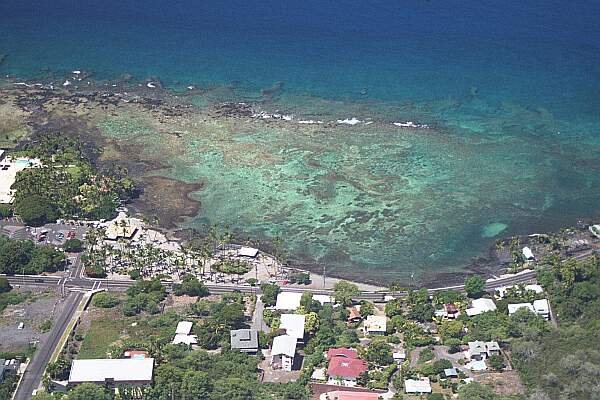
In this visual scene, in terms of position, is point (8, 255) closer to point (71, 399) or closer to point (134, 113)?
point (71, 399)

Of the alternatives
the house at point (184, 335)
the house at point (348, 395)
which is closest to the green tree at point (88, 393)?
the house at point (184, 335)

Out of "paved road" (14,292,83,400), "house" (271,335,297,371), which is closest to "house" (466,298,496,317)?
"house" (271,335,297,371)

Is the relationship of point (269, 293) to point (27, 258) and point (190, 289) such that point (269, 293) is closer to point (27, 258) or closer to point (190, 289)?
point (190, 289)

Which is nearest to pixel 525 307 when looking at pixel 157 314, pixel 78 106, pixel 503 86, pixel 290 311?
pixel 290 311

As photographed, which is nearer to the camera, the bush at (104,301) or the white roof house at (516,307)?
the bush at (104,301)

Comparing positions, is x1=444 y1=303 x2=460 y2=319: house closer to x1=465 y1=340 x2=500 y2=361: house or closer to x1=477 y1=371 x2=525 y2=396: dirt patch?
x1=465 y1=340 x2=500 y2=361: house

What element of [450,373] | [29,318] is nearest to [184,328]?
[29,318]

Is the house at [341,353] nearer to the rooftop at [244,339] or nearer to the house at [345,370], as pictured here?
the house at [345,370]
